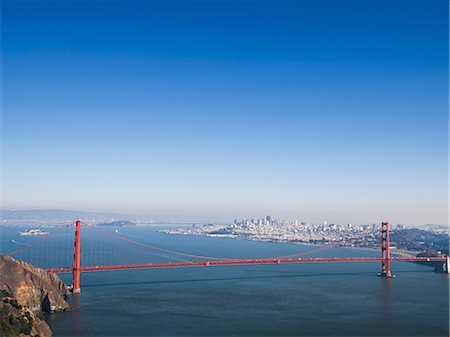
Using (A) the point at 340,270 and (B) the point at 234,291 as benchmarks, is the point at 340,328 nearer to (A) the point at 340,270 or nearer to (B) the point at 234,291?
(B) the point at 234,291

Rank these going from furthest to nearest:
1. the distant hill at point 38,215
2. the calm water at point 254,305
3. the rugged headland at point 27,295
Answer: the distant hill at point 38,215
the calm water at point 254,305
the rugged headland at point 27,295

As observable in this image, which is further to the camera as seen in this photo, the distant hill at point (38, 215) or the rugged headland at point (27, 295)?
the distant hill at point (38, 215)

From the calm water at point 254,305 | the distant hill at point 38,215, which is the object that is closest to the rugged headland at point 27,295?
the calm water at point 254,305

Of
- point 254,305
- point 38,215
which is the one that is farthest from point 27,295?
point 38,215

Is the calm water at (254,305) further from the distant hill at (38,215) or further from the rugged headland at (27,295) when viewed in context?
the distant hill at (38,215)

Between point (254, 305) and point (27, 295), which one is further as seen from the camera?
point (254, 305)

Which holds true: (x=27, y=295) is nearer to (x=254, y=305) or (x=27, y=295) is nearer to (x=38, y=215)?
(x=254, y=305)
